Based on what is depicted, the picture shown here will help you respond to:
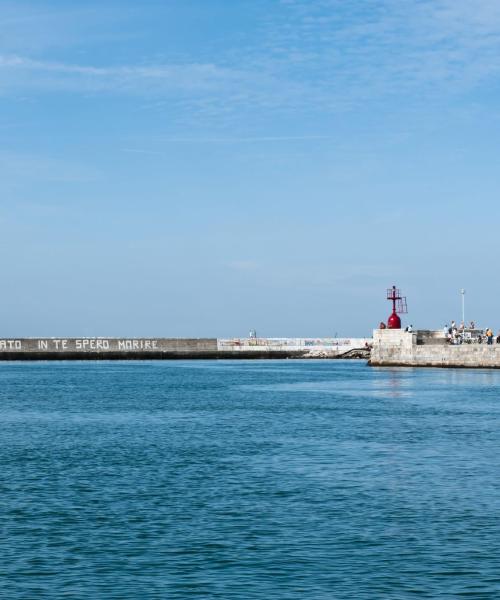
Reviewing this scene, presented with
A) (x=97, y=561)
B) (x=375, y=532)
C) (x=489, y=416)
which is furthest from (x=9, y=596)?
(x=489, y=416)

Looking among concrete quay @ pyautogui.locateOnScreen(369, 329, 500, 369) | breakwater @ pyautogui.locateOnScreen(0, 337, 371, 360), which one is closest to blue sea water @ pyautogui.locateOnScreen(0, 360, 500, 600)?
concrete quay @ pyautogui.locateOnScreen(369, 329, 500, 369)

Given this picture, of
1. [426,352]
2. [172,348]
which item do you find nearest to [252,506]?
[426,352]

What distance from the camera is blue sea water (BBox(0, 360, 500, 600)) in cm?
1762

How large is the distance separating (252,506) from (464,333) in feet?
285

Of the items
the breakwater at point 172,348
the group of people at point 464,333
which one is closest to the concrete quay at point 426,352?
the group of people at point 464,333

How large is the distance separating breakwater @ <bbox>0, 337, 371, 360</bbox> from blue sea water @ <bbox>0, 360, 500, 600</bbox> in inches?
4134

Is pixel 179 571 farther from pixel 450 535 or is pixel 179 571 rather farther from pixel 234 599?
pixel 450 535

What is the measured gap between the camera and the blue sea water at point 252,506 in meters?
17.6

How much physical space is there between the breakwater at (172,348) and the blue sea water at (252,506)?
4134 inches

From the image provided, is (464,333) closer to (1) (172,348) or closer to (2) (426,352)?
(2) (426,352)

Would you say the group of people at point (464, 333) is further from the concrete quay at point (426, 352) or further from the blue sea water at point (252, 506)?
the blue sea water at point (252, 506)

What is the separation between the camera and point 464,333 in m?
108

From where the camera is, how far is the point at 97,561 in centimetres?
1900

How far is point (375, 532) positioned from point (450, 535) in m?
1.66
